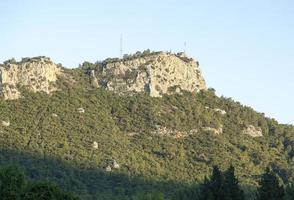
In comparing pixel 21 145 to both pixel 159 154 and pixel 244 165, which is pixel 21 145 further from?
pixel 244 165

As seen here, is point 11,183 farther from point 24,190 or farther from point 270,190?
point 270,190

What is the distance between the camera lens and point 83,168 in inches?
6550

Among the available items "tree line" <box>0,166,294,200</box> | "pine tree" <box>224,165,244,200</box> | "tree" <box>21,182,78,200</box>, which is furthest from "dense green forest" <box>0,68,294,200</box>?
"tree" <box>21,182,78,200</box>

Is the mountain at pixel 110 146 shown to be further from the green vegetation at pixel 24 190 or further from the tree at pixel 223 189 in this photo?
the green vegetation at pixel 24 190

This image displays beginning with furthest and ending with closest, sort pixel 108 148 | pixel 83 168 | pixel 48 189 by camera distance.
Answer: pixel 108 148
pixel 83 168
pixel 48 189

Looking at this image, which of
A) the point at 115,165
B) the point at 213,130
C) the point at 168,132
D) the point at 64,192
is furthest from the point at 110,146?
the point at 64,192

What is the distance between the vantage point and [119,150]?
582 feet

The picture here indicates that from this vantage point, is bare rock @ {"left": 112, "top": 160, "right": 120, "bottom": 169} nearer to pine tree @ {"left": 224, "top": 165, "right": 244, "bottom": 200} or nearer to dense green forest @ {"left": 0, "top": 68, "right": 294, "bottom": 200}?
dense green forest @ {"left": 0, "top": 68, "right": 294, "bottom": 200}

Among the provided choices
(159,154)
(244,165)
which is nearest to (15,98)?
(159,154)

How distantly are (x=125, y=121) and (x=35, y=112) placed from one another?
73.6ft

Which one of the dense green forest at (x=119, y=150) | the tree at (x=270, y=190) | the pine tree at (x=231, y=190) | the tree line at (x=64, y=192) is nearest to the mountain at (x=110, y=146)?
the dense green forest at (x=119, y=150)

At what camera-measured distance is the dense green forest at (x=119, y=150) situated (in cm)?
15975

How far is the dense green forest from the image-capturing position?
15975 cm

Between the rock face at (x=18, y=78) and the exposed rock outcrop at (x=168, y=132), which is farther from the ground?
the rock face at (x=18, y=78)
